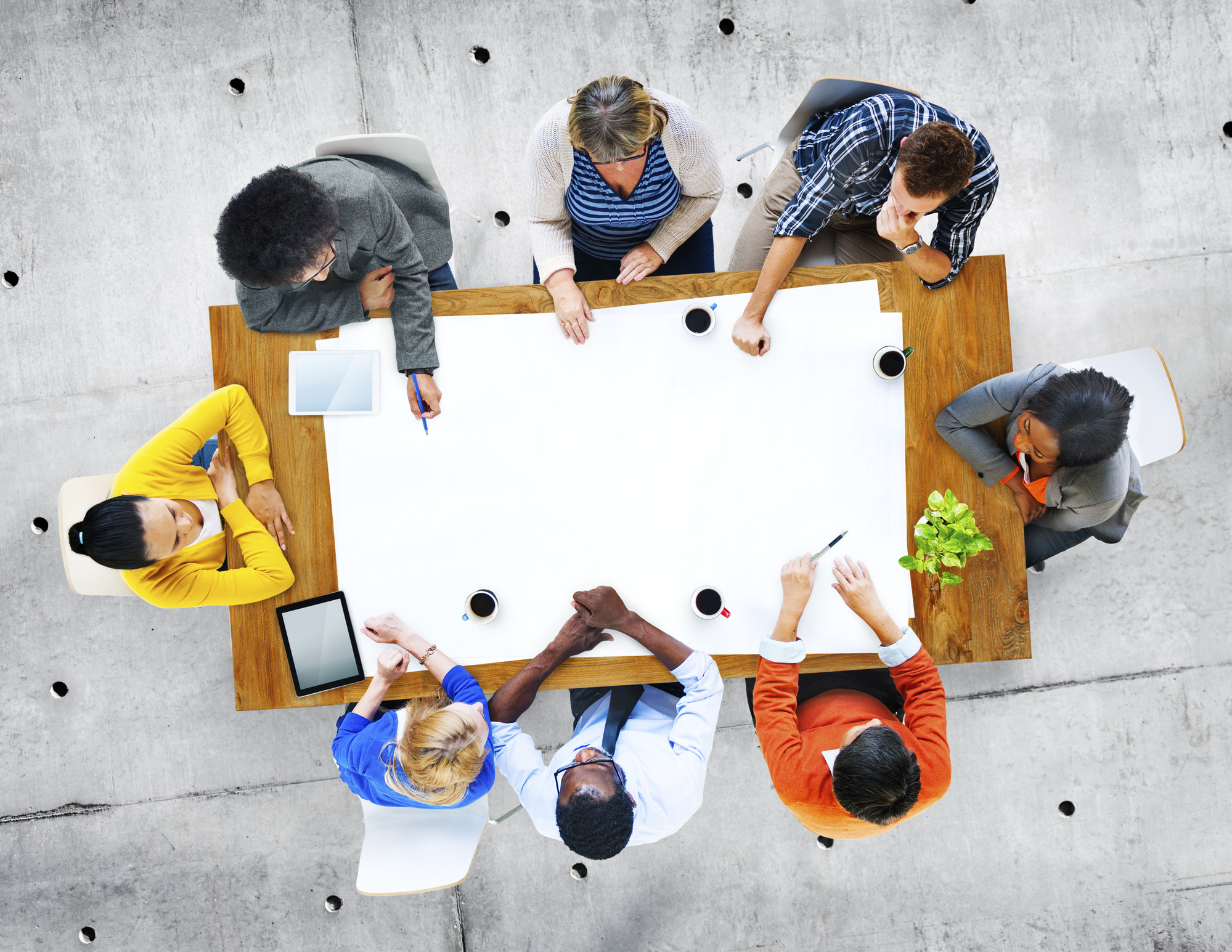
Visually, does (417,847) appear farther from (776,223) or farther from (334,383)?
(776,223)

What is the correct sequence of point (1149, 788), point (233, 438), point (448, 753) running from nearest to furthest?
point (448, 753)
point (233, 438)
point (1149, 788)

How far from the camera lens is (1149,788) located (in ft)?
7.97

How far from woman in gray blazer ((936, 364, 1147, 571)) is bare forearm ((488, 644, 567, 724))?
1.12 metres

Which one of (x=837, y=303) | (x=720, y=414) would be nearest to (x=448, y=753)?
(x=720, y=414)

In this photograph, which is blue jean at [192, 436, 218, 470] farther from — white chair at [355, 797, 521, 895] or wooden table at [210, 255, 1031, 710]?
white chair at [355, 797, 521, 895]

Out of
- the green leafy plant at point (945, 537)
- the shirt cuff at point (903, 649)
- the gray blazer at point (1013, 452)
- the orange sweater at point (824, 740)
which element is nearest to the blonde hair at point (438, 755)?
the orange sweater at point (824, 740)

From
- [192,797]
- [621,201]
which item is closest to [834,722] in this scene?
[621,201]

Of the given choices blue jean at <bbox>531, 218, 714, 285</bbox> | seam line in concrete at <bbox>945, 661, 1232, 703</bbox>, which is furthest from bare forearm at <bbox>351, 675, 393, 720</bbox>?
seam line in concrete at <bbox>945, 661, 1232, 703</bbox>

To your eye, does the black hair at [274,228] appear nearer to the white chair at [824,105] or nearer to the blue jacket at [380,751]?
the blue jacket at [380,751]

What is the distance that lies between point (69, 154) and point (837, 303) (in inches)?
110

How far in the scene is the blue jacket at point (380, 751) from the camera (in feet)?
5.55

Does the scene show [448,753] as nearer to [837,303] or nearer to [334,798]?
[334,798]

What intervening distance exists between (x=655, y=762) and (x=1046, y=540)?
1323 mm

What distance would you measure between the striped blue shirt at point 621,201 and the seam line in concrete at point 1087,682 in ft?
6.38
